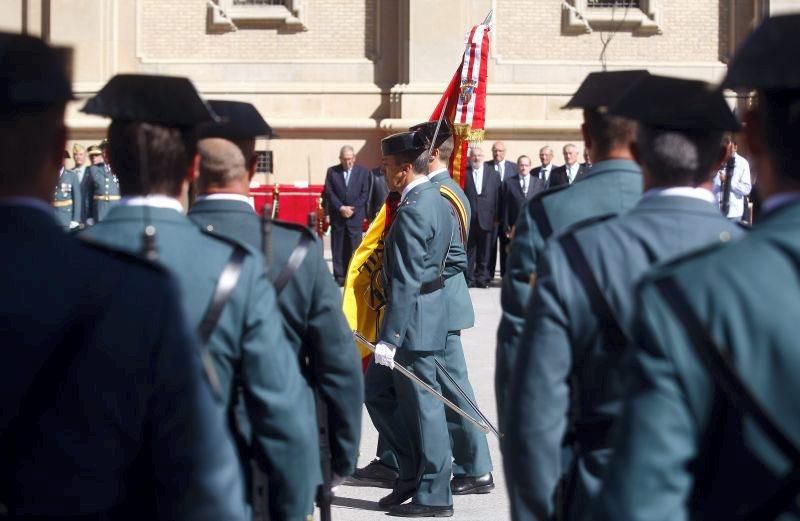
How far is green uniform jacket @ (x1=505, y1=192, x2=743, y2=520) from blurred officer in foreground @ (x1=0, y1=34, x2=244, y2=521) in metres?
0.92

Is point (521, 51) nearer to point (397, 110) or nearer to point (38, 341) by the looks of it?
point (397, 110)

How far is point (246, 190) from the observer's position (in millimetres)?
4328

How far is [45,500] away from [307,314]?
1714 mm

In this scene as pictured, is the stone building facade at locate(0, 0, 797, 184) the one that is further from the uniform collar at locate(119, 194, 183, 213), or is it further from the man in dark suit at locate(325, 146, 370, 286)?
the uniform collar at locate(119, 194, 183, 213)

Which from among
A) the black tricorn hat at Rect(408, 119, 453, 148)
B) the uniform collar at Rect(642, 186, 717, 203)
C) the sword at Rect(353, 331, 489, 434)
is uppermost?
the black tricorn hat at Rect(408, 119, 453, 148)

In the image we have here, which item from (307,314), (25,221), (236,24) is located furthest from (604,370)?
(236,24)

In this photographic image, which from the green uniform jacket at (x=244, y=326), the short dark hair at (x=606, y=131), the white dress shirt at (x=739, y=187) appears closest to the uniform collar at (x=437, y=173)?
the short dark hair at (x=606, y=131)

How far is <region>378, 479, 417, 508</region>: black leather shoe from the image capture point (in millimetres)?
7477

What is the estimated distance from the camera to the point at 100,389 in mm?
2672

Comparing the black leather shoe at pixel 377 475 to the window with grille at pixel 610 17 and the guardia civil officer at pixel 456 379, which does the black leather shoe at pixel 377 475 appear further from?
the window with grille at pixel 610 17

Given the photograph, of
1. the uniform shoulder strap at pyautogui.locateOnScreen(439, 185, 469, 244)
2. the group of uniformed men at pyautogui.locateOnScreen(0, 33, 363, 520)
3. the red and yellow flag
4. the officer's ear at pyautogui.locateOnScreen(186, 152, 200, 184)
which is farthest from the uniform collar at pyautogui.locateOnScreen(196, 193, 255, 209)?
the red and yellow flag

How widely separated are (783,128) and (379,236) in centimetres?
559

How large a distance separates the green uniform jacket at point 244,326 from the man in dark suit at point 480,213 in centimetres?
1530

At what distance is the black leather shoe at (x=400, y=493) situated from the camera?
748 centimetres
